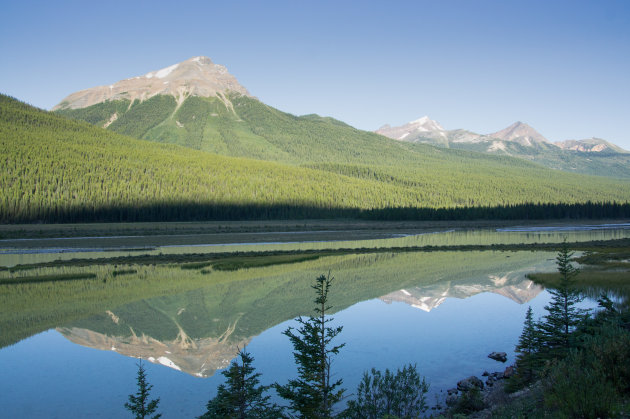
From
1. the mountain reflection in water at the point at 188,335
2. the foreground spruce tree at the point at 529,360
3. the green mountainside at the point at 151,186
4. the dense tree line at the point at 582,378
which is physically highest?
the green mountainside at the point at 151,186

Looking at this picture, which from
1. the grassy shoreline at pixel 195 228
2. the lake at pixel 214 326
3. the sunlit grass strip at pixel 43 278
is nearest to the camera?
the lake at pixel 214 326

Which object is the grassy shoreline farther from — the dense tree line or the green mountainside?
the dense tree line

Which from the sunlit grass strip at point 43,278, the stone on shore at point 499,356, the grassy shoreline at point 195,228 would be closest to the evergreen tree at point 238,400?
the stone on shore at point 499,356

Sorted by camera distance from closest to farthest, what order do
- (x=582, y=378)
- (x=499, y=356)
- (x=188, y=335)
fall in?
(x=582, y=378) < (x=499, y=356) < (x=188, y=335)

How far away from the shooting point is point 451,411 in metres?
12.2

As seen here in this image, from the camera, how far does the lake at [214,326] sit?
50.8ft

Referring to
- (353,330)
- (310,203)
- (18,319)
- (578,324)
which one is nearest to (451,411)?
(578,324)

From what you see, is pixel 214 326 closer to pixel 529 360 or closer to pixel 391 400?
pixel 391 400

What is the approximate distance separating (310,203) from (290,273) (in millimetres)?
97908

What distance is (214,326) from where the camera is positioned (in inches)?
885

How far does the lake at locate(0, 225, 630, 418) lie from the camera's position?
1548 cm

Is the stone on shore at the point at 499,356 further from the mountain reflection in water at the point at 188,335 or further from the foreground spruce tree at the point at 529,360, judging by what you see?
the mountain reflection in water at the point at 188,335

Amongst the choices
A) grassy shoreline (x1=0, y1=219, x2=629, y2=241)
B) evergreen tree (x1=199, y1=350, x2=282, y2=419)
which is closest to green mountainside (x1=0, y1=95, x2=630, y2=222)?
grassy shoreline (x1=0, y1=219, x2=629, y2=241)

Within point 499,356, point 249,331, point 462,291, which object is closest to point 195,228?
point 462,291
